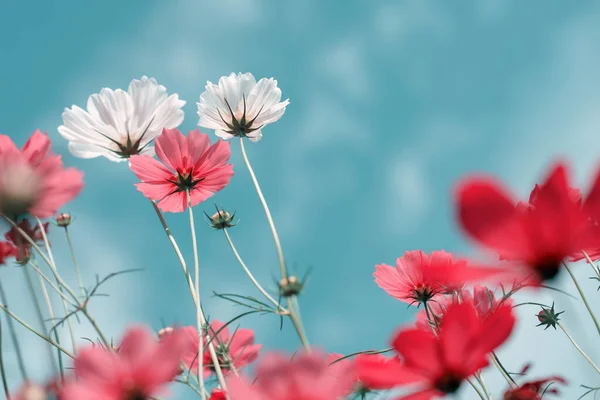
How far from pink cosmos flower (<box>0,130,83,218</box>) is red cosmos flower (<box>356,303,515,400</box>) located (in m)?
0.32

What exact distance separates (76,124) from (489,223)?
26.9 inches

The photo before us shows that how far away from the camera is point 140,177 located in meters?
0.81

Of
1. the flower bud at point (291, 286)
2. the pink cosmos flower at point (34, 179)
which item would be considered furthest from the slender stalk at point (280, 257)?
the pink cosmos flower at point (34, 179)

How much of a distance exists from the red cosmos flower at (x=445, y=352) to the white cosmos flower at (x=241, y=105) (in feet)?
2.07

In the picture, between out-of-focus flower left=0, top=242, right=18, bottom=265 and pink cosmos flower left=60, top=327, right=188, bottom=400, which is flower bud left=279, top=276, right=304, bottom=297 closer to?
pink cosmos flower left=60, top=327, right=188, bottom=400

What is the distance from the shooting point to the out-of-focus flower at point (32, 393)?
404mm

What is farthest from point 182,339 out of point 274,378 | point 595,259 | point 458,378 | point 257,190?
point 595,259

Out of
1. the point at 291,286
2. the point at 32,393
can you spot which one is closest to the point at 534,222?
the point at 291,286

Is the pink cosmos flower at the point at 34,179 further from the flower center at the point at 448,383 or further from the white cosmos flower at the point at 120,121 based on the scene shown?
the flower center at the point at 448,383

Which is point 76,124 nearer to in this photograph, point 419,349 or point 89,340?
point 89,340

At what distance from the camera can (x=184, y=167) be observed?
871mm

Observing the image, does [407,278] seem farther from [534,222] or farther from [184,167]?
[534,222]

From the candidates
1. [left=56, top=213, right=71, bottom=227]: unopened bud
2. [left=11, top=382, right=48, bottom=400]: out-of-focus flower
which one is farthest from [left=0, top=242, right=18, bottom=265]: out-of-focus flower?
[left=56, top=213, right=71, bottom=227]: unopened bud

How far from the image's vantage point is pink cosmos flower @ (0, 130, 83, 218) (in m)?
0.50
